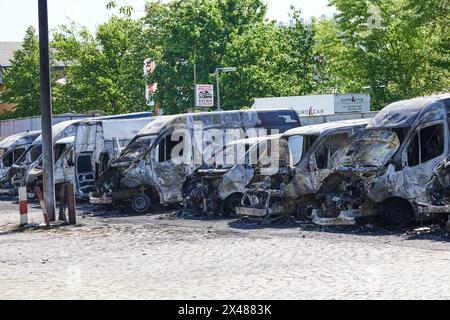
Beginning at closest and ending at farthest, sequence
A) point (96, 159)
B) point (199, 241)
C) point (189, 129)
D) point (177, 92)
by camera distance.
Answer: point (199, 241)
point (189, 129)
point (96, 159)
point (177, 92)

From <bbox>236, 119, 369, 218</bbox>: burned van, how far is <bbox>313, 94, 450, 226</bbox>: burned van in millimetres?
899

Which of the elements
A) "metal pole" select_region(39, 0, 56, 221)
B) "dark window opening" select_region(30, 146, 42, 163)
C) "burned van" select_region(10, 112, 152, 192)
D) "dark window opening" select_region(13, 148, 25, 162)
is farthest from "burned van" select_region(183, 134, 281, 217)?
"dark window opening" select_region(13, 148, 25, 162)

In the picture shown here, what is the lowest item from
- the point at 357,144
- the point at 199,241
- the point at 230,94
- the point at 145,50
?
the point at 199,241

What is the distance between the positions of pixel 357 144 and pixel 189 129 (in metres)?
6.25

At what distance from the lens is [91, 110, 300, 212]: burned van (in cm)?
2255

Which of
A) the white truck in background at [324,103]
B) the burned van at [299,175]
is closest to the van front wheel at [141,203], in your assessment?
the burned van at [299,175]

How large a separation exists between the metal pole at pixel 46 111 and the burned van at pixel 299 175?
4651 millimetres

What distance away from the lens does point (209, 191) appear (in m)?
20.4

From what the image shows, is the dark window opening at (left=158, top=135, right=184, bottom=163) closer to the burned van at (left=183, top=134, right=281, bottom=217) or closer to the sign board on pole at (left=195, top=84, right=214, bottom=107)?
the burned van at (left=183, top=134, right=281, bottom=217)

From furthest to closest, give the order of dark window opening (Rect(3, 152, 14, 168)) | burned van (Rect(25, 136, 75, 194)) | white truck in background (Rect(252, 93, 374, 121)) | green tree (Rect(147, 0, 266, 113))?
green tree (Rect(147, 0, 266, 113))
white truck in background (Rect(252, 93, 374, 121))
dark window opening (Rect(3, 152, 14, 168))
burned van (Rect(25, 136, 75, 194))

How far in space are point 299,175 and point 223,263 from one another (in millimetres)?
6042

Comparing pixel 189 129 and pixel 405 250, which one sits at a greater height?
pixel 189 129
